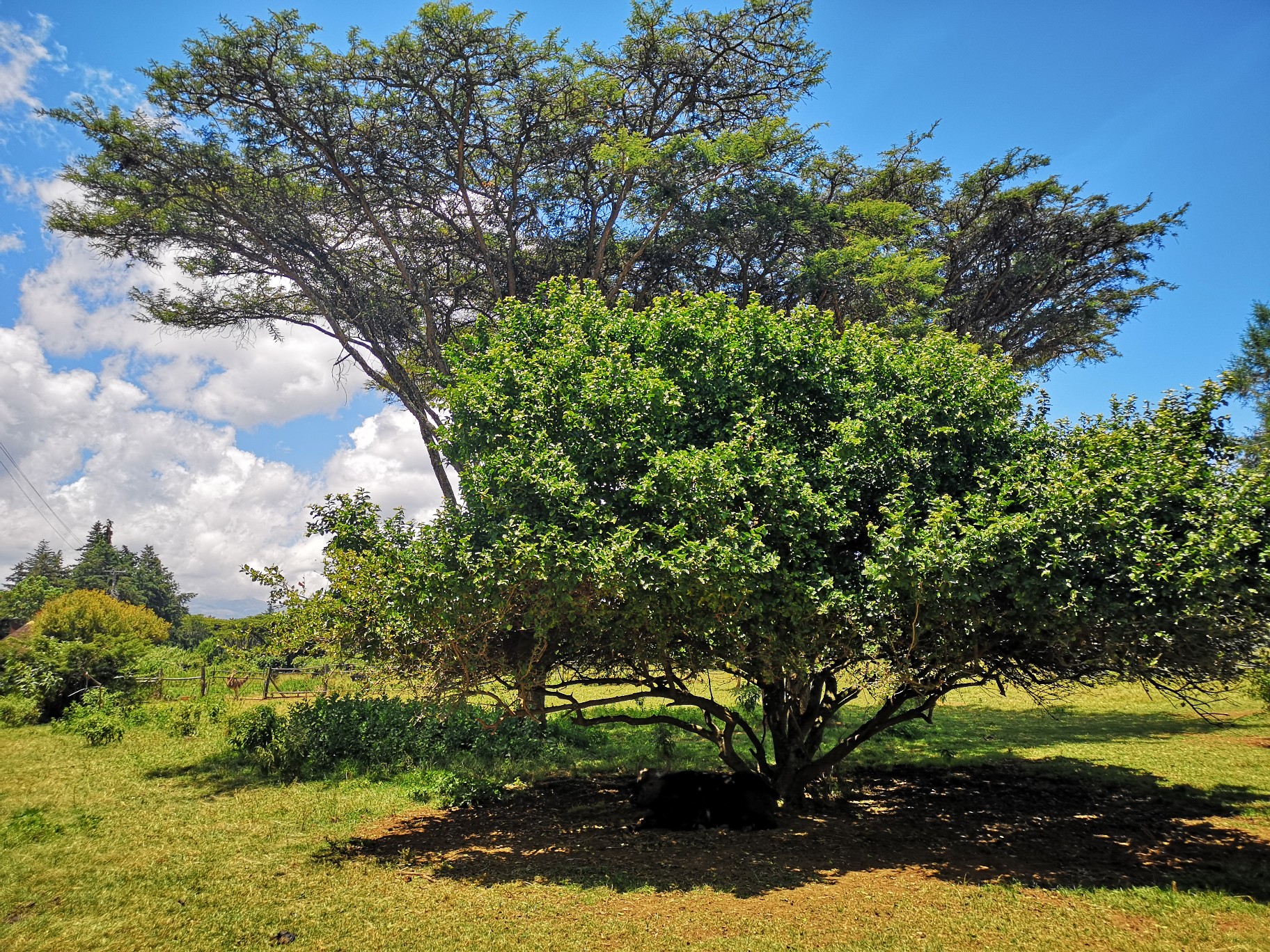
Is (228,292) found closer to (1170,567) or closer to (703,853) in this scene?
(703,853)

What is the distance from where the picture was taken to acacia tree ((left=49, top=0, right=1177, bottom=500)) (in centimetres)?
1903

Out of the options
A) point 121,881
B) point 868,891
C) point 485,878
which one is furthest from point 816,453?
point 121,881

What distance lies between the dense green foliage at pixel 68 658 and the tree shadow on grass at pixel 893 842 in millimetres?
16994

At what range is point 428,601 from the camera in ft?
33.2

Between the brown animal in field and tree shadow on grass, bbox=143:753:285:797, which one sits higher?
the brown animal in field

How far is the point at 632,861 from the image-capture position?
11359 mm

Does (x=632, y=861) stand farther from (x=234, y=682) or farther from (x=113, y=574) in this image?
(x=113, y=574)

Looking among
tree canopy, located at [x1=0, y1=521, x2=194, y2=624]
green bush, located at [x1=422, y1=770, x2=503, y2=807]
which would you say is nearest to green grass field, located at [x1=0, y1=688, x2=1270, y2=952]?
green bush, located at [x1=422, y1=770, x2=503, y2=807]

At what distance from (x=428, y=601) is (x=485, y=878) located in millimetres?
3973

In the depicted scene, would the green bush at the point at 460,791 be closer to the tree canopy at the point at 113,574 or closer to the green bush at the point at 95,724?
the green bush at the point at 95,724

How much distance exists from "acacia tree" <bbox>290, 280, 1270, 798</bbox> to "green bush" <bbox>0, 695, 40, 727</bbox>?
Answer: 60.6 ft

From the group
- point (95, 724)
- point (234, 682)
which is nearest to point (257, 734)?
point (95, 724)

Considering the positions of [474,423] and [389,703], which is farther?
[389,703]

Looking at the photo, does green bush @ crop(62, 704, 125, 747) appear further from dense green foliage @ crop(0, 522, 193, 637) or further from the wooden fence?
dense green foliage @ crop(0, 522, 193, 637)
